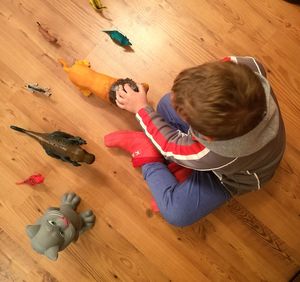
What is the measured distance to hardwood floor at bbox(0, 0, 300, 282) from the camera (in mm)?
1046

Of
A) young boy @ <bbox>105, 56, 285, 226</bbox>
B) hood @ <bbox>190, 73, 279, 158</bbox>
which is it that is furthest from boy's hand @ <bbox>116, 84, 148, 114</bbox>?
hood @ <bbox>190, 73, 279, 158</bbox>

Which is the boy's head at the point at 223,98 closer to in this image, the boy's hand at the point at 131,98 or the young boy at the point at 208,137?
the young boy at the point at 208,137

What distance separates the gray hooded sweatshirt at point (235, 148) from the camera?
686 millimetres

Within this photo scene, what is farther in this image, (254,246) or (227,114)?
(254,246)

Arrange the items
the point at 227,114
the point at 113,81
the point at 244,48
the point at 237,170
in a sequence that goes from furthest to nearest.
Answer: the point at 244,48, the point at 113,81, the point at 237,170, the point at 227,114

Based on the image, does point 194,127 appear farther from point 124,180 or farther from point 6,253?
point 6,253

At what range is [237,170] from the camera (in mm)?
795

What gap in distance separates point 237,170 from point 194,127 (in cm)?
18

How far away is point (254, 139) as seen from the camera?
680 millimetres

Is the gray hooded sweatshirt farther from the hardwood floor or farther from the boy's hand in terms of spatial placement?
the hardwood floor

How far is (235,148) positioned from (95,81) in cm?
46

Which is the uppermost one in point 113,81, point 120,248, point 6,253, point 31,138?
point 113,81

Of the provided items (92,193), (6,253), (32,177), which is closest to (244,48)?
(92,193)

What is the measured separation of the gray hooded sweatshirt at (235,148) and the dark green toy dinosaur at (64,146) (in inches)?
7.0
